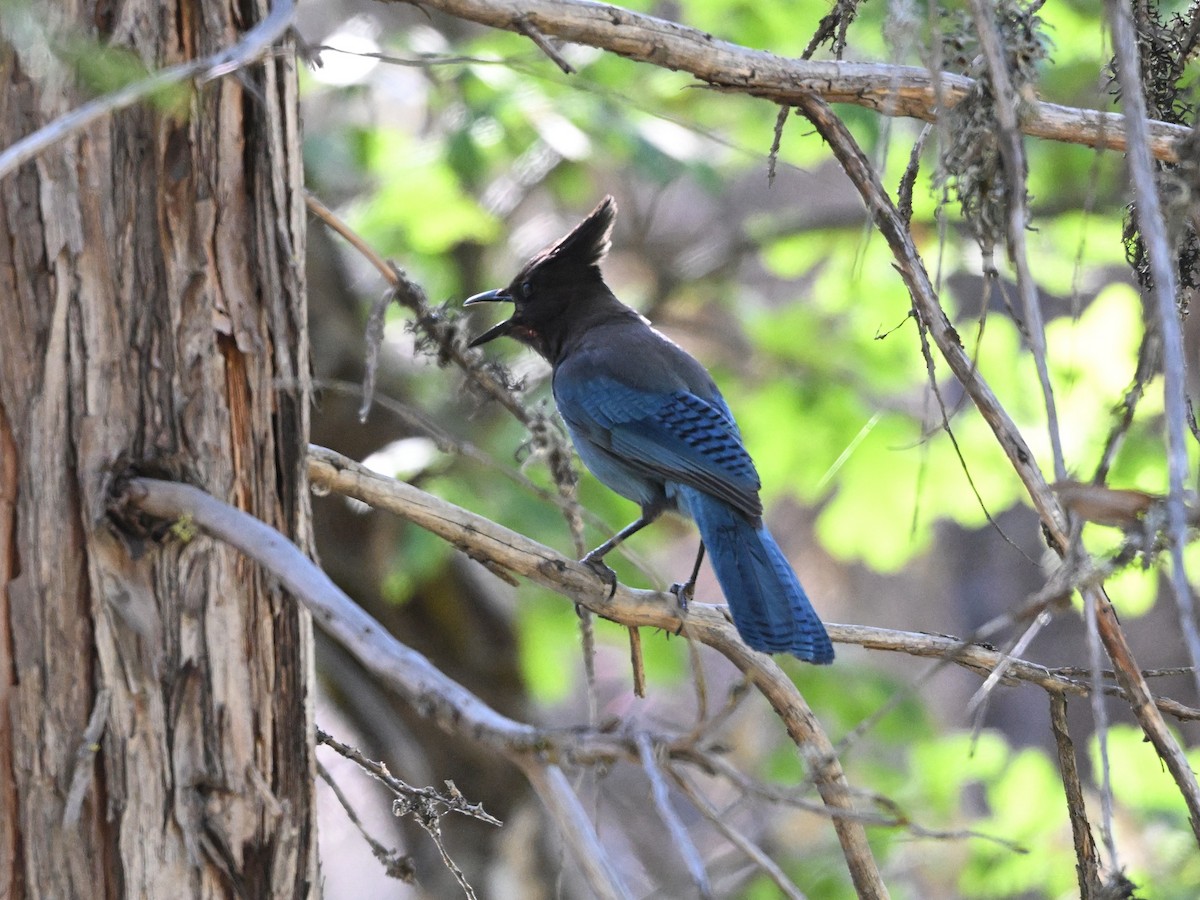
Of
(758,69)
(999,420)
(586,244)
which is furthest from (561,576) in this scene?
(586,244)

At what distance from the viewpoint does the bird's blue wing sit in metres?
3.13

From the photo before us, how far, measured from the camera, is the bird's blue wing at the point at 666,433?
123 inches

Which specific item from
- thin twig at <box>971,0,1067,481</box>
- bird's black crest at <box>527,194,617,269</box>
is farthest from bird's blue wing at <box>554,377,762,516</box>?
thin twig at <box>971,0,1067,481</box>

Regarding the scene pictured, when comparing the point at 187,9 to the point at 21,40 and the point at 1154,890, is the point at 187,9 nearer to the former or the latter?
the point at 21,40

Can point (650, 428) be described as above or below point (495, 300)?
below

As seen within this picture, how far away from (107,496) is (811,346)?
15.8 feet

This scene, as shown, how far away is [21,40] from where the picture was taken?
1.25m

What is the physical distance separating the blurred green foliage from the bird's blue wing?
123cm

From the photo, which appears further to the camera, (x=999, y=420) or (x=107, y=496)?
(x=999, y=420)

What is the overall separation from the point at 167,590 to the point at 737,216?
34.8 ft

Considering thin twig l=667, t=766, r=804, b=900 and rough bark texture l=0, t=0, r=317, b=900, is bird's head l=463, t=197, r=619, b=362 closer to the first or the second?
rough bark texture l=0, t=0, r=317, b=900

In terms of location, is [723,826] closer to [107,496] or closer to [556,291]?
[107,496]

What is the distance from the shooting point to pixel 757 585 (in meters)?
2.68

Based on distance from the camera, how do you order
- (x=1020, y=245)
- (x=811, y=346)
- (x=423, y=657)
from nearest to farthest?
(x=1020, y=245)
(x=423, y=657)
(x=811, y=346)
